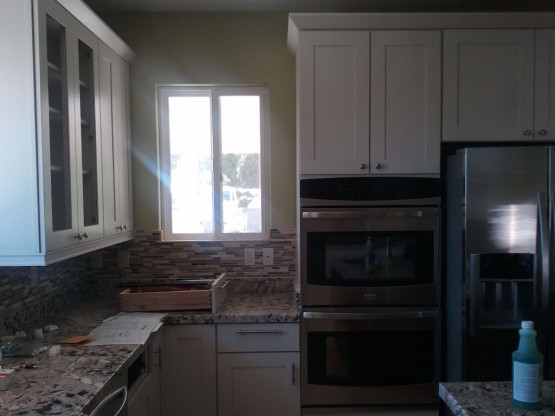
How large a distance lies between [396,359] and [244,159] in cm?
145

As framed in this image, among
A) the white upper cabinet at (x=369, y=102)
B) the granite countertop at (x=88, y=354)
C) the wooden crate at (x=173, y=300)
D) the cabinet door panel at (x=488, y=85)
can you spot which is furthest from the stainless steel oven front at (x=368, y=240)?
the wooden crate at (x=173, y=300)

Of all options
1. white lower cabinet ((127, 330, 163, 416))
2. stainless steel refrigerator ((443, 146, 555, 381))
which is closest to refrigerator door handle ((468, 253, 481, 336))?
stainless steel refrigerator ((443, 146, 555, 381))

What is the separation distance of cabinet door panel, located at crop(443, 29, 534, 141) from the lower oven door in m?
0.97

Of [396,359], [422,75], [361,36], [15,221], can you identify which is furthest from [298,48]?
[396,359]

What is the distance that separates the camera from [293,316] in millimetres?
2174

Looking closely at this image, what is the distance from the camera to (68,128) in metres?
1.83

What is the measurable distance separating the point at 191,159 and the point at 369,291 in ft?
4.47

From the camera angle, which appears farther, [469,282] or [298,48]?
[298,48]

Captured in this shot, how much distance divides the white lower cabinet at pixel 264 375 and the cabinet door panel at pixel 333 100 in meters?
0.90

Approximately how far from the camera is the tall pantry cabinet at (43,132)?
5.24ft

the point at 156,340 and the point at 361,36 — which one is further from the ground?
the point at 361,36

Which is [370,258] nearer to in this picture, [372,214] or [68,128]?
[372,214]

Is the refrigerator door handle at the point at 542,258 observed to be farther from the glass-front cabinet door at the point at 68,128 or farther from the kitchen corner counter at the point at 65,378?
the glass-front cabinet door at the point at 68,128

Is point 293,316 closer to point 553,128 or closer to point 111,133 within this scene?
point 111,133
